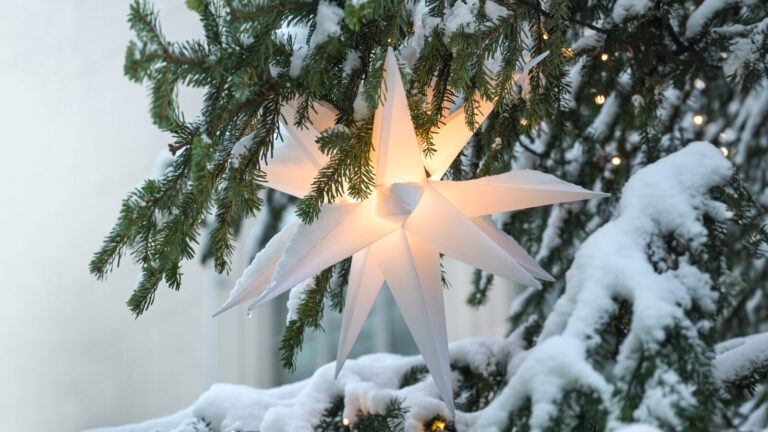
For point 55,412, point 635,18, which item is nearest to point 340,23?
point 635,18

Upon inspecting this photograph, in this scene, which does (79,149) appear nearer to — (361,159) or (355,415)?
(355,415)

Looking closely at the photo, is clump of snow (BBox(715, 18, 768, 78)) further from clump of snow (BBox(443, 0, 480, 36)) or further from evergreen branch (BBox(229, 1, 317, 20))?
evergreen branch (BBox(229, 1, 317, 20))

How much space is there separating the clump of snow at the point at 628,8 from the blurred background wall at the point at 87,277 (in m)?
1.96

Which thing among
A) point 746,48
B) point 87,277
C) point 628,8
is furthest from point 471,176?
point 87,277

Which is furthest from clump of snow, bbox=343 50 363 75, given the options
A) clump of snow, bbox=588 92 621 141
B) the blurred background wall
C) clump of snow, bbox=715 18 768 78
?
the blurred background wall

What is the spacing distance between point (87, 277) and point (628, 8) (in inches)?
88.6

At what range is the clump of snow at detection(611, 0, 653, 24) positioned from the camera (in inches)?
35.5

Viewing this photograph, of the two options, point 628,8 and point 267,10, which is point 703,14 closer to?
point 628,8

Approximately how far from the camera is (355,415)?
917 mm

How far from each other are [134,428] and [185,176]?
610 millimetres

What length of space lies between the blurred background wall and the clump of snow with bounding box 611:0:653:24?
1960 millimetres

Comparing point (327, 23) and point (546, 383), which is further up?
point (327, 23)

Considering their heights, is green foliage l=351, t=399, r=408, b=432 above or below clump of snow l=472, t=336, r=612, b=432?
below

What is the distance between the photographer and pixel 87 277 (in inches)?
101
